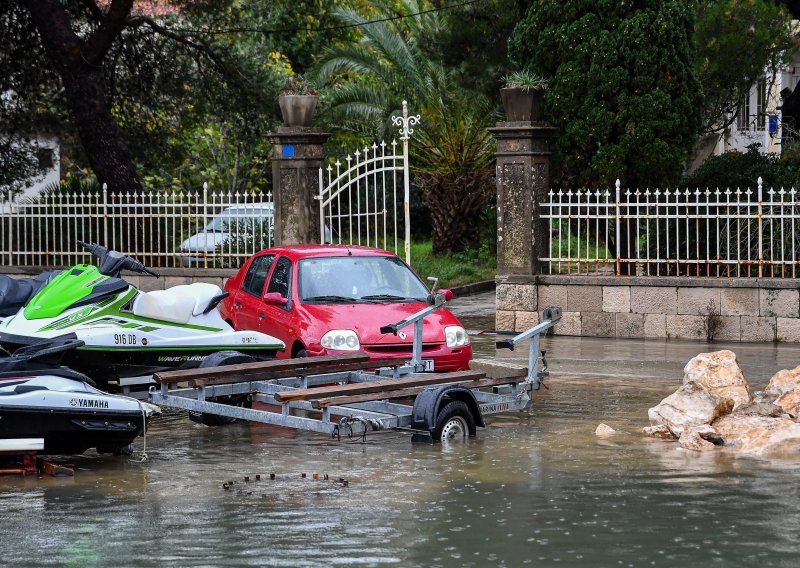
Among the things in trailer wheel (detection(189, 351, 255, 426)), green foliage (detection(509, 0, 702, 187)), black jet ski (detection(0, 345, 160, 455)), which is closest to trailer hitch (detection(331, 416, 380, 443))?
black jet ski (detection(0, 345, 160, 455))

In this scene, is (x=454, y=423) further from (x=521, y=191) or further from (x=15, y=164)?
(x=15, y=164)

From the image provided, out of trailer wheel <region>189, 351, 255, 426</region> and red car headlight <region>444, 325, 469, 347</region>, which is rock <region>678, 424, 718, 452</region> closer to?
red car headlight <region>444, 325, 469, 347</region>

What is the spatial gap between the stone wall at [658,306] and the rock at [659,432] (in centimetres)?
661

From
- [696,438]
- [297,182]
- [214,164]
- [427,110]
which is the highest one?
[427,110]

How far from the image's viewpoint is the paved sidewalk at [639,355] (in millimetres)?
14508

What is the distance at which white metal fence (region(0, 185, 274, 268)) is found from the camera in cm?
2005

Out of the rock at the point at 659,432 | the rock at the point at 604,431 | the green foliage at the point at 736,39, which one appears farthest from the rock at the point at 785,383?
the green foliage at the point at 736,39

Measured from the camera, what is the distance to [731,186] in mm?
18750

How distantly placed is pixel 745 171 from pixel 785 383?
8.23 meters

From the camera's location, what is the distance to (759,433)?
400 inches

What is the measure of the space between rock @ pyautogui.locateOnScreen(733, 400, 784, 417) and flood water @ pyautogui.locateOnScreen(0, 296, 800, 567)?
0.72 metres

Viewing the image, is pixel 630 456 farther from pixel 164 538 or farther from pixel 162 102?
pixel 162 102

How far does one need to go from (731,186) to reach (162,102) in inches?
463

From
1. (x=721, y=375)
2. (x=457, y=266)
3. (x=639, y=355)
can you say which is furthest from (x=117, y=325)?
(x=457, y=266)
